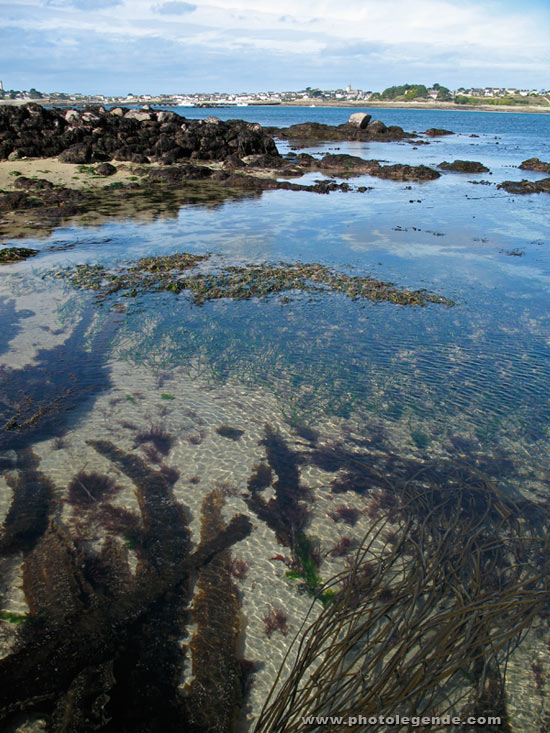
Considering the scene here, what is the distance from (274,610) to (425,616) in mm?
1669

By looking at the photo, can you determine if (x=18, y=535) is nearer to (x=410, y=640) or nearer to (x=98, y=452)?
(x=98, y=452)

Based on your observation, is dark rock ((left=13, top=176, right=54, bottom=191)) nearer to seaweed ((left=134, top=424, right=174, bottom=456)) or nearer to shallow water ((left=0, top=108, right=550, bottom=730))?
shallow water ((left=0, top=108, right=550, bottom=730))

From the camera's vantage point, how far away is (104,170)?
32438mm

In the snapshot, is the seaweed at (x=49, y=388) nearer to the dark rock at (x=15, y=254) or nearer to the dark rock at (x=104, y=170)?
the dark rock at (x=15, y=254)

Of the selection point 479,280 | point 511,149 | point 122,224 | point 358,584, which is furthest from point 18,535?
point 511,149

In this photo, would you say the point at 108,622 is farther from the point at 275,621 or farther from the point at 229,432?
the point at 229,432

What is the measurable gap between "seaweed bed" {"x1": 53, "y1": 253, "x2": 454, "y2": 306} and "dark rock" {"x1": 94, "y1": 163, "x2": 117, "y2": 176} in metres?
20.2

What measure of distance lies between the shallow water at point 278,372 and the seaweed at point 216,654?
0.14 m

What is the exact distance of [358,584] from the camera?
5.32 m

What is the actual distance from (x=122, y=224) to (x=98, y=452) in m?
17.1

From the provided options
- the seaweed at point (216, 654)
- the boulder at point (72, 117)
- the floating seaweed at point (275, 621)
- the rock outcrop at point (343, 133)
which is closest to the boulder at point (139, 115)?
the boulder at point (72, 117)

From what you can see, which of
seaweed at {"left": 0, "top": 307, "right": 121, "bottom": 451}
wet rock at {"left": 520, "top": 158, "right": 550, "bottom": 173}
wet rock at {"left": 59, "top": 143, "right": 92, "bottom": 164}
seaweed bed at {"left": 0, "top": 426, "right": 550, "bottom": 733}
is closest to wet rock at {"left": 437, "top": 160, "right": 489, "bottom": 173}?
wet rock at {"left": 520, "top": 158, "right": 550, "bottom": 173}

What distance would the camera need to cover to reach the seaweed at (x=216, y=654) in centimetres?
416

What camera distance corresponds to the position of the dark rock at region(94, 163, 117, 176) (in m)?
32.4
